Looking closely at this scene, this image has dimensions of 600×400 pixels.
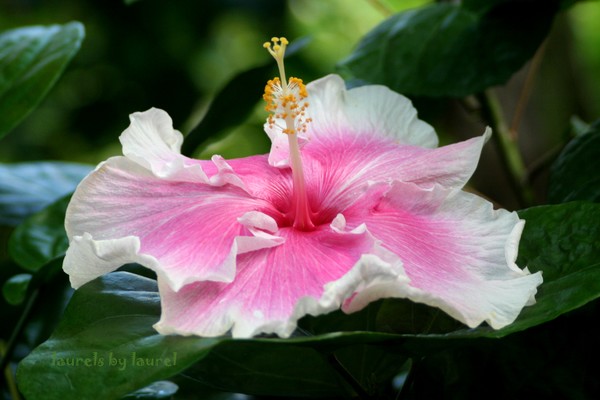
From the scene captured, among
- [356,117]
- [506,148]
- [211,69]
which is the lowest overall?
[211,69]

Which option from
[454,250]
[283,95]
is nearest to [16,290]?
[283,95]

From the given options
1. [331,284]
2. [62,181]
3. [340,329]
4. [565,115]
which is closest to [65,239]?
[62,181]

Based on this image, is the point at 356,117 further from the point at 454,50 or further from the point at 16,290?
the point at 16,290

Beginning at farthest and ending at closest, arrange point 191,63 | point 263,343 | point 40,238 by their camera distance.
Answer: point 191,63 < point 40,238 < point 263,343

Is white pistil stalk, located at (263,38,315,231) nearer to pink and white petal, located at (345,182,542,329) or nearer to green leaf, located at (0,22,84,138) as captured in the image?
pink and white petal, located at (345,182,542,329)

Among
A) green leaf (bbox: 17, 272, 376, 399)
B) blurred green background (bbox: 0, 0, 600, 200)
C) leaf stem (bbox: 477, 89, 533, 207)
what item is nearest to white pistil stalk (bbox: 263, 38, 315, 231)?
green leaf (bbox: 17, 272, 376, 399)

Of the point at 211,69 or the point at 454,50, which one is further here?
the point at 211,69

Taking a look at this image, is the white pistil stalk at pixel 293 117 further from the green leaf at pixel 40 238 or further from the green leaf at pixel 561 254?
the green leaf at pixel 40 238
